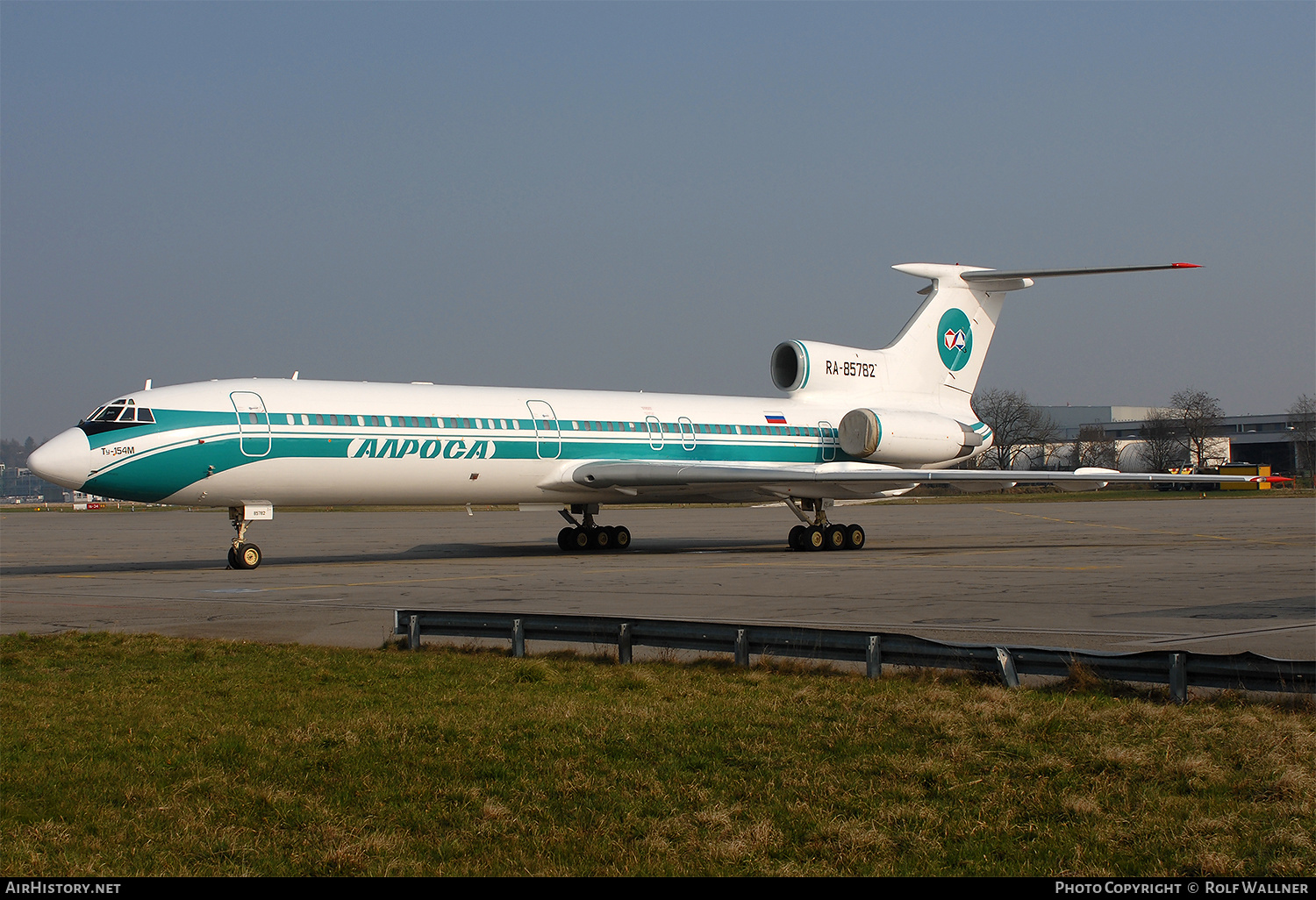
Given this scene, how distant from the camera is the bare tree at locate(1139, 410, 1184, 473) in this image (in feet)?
352

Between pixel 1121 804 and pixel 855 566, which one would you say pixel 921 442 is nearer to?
pixel 855 566

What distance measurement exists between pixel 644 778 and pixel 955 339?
27212 millimetres

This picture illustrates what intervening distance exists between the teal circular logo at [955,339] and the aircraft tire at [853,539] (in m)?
6.91

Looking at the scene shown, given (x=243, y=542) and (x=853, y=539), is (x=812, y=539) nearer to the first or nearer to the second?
(x=853, y=539)

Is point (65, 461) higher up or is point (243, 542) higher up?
point (65, 461)

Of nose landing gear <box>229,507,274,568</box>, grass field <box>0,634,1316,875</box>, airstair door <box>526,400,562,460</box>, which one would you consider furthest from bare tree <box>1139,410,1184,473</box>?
grass field <box>0,634,1316,875</box>

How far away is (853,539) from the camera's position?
88.9ft

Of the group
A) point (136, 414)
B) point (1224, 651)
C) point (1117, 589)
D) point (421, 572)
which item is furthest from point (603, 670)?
point (136, 414)

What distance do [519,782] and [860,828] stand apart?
1.85m

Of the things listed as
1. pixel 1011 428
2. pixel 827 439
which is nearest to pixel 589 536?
pixel 827 439

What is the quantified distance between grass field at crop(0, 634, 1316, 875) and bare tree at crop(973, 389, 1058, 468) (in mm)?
101931

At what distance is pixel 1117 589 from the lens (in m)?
15.4

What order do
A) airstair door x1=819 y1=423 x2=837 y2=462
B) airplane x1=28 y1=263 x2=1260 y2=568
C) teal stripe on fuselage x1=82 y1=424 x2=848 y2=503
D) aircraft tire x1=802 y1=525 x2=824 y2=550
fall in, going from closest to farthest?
teal stripe on fuselage x1=82 y1=424 x2=848 y2=503
airplane x1=28 y1=263 x2=1260 y2=568
aircraft tire x1=802 y1=525 x2=824 y2=550
airstair door x1=819 y1=423 x2=837 y2=462

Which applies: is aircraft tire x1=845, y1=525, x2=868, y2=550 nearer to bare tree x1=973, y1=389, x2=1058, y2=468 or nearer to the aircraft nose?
the aircraft nose
